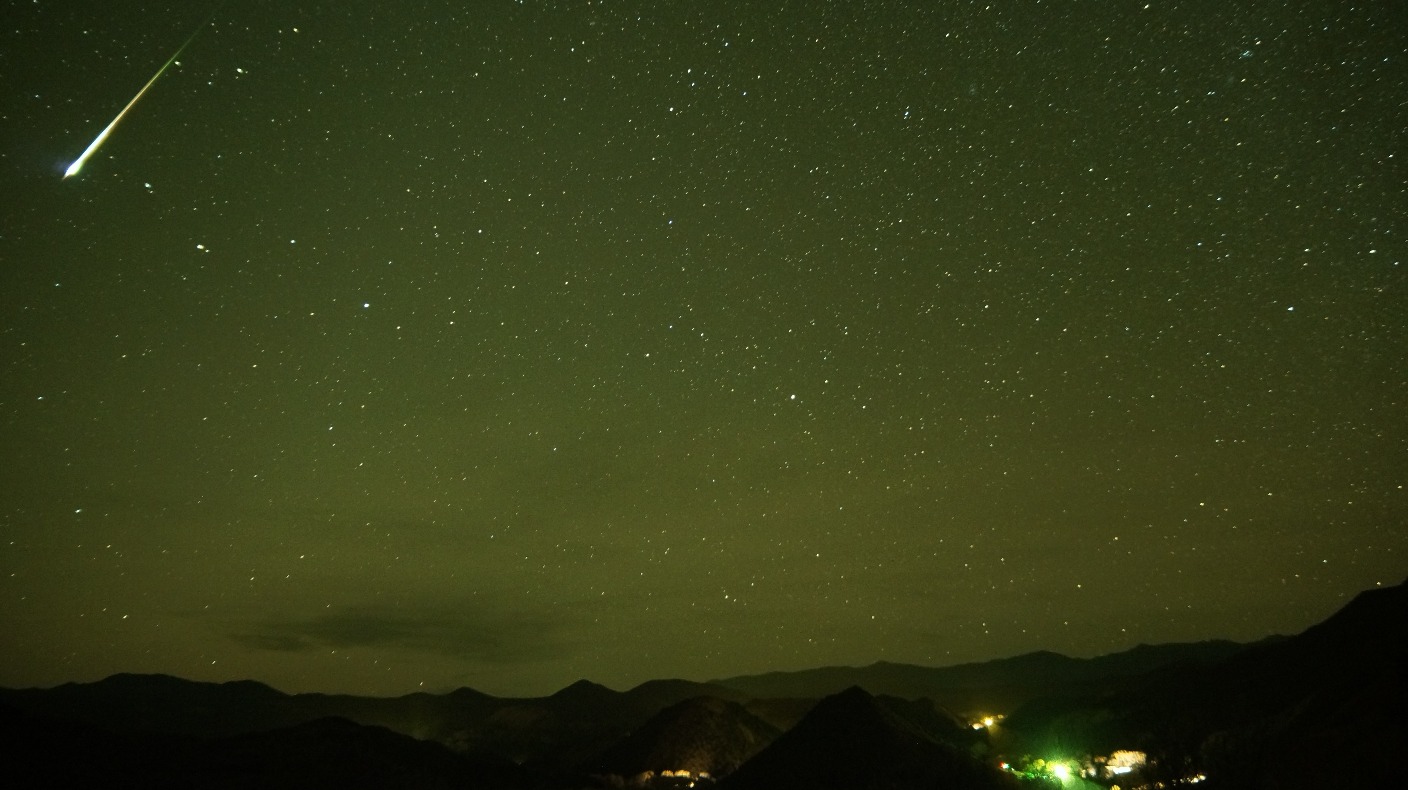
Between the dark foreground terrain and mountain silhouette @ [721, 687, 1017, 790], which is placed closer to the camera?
the dark foreground terrain

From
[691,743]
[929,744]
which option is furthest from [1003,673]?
[929,744]

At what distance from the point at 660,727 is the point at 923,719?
79.7 feet

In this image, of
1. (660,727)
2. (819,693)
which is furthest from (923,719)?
(819,693)

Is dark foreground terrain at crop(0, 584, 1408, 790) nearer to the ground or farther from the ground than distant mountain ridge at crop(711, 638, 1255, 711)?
nearer to the ground

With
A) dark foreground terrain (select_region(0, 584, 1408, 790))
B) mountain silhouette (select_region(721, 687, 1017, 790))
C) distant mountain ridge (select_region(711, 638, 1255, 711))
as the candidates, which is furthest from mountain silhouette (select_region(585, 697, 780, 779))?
distant mountain ridge (select_region(711, 638, 1255, 711))

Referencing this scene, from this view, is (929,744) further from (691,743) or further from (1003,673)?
(1003,673)

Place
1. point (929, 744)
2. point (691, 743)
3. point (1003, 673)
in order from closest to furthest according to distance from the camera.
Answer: point (929, 744) < point (691, 743) < point (1003, 673)

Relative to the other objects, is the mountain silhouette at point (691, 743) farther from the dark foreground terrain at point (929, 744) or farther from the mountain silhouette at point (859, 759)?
the mountain silhouette at point (859, 759)

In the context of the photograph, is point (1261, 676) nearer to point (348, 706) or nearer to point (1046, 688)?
point (1046, 688)

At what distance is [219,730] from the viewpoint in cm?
10644

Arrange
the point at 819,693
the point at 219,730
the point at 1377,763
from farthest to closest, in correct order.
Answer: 1. the point at 819,693
2. the point at 219,730
3. the point at 1377,763

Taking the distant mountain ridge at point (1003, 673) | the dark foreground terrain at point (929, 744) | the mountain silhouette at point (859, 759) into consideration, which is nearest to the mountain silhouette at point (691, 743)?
the dark foreground terrain at point (929, 744)

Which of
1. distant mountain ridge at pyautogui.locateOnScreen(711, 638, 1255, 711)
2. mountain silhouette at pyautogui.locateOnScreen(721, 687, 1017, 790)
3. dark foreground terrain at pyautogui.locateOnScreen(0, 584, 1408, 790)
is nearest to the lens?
dark foreground terrain at pyautogui.locateOnScreen(0, 584, 1408, 790)

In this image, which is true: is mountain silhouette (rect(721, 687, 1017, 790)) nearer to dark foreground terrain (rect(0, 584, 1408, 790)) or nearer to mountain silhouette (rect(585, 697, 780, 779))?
dark foreground terrain (rect(0, 584, 1408, 790))
